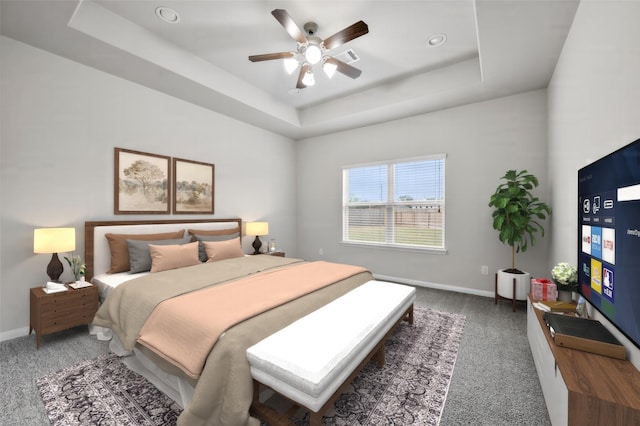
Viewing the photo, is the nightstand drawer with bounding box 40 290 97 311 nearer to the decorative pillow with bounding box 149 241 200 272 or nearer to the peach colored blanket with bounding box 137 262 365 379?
the decorative pillow with bounding box 149 241 200 272

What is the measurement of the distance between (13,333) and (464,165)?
5678 millimetres

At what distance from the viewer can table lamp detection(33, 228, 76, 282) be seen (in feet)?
7.99

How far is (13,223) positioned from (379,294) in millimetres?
3561

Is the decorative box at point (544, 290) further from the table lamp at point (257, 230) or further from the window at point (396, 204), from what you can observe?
the table lamp at point (257, 230)

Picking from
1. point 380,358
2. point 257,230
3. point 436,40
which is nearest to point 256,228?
point 257,230

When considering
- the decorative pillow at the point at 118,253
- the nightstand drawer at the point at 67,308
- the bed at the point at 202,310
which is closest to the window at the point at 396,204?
the bed at the point at 202,310

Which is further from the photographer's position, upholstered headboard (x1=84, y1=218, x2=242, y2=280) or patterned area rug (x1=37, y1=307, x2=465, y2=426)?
upholstered headboard (x1=84, y1=218, x2=242, y2=280)

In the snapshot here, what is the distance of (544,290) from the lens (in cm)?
228

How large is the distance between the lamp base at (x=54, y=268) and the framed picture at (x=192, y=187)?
1.38 m

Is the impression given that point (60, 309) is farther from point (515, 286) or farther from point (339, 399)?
point (515, 286)

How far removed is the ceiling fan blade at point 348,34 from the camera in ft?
6.98

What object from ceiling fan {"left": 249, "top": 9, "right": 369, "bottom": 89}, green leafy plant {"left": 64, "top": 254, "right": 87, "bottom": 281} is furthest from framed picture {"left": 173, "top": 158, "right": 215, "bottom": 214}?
ceiling fan {"left": 249, "top": 9, "right": 369, "bottom": 89}

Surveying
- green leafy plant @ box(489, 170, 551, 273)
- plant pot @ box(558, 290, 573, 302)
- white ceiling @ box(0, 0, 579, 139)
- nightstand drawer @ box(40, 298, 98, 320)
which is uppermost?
white ceiling @ box(0, 0, 579, 139)

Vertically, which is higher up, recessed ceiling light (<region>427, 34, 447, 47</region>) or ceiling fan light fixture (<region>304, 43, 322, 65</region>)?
recessed ceiling light (<region>427, 34, 447, 47</region>)
